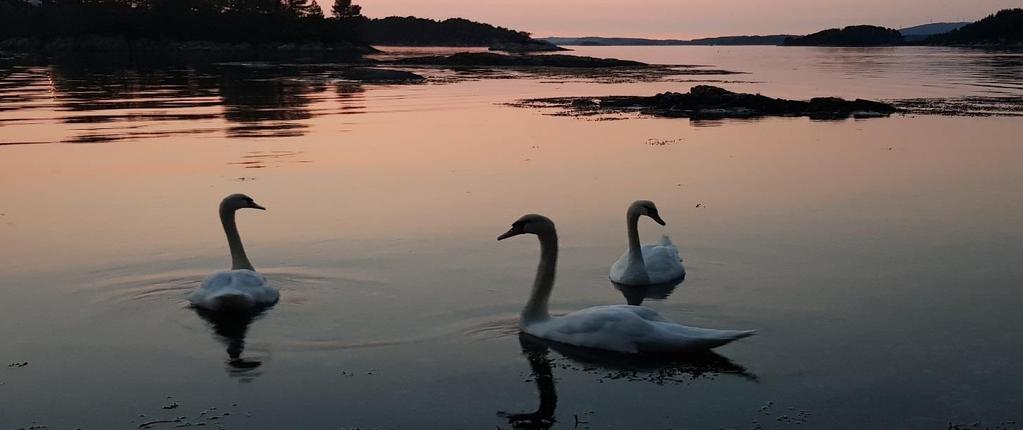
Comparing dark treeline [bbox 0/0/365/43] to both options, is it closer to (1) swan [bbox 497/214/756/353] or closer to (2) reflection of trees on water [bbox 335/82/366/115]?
(2) reflection of trees on water [bbox 335/82/366/115]

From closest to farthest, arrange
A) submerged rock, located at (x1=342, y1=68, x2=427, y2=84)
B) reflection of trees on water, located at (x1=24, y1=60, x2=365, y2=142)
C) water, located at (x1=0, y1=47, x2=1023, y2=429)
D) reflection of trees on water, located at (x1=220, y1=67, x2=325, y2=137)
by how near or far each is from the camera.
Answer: water, located at (x1=0, y1=47, x2=1023, y2=429), reflection of trees on water, located at (x1=24, y1=60, x2=365, y2=142), reflection of trees on water, located at (x1=220, y1=67, x2=325, y2=137), submerged rock, located at (x1=342, y1=68, x2=427, y2=84)

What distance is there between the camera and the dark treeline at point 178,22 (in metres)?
147

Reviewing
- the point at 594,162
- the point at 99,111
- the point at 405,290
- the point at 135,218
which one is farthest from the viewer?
the point at 99,111

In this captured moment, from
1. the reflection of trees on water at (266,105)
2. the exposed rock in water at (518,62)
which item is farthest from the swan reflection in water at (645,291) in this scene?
the exposed rock in water at (518,62)

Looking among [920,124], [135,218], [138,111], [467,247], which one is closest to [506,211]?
[467,247]

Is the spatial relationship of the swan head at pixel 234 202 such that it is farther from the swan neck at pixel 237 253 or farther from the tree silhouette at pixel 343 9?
the tree silhouette at pixel 343 9

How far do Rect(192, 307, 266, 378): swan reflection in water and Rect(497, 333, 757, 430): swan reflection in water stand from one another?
2.24 m

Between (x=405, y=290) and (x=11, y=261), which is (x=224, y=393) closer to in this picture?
(x=405, y=290)

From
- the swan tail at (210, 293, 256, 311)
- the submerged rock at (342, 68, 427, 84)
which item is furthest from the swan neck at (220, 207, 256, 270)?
the submerged rock at (342, 68, 427, 84)

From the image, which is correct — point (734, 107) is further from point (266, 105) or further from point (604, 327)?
point (604, 327)

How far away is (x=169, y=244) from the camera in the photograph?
511 inches

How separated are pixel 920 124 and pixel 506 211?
62.3 feet

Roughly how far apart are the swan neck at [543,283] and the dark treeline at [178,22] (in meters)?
147

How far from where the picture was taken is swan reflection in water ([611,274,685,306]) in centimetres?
1089
